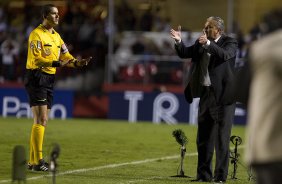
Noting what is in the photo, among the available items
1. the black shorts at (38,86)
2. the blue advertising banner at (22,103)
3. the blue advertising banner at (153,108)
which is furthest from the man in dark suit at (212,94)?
the blue advertising banner at (22,103)

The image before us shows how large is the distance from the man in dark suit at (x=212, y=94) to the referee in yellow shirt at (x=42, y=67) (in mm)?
1874

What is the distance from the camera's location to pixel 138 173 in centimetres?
1228

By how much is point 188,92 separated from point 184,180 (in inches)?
44.5

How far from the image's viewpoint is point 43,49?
12.5 meters

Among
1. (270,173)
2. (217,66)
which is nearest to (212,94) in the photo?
(217,66)

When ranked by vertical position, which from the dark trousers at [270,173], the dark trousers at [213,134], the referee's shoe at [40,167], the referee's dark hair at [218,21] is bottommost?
the referee's shoe at [40,167]

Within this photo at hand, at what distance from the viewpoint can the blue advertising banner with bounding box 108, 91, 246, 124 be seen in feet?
78.7

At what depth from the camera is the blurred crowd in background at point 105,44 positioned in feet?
80.0

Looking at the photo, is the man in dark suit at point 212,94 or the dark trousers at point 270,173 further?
the man in dark suit at point 212,94

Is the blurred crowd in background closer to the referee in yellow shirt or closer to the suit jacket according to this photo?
the referee in yellow shirt

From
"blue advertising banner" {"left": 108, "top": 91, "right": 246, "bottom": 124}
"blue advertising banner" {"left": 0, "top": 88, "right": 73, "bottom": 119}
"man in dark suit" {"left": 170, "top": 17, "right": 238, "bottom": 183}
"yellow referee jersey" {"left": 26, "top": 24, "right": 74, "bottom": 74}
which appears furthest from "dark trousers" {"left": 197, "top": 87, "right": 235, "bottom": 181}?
"blue advertising banner" {"left": 0, "top": 88, "right": 73, "bottom": 119}

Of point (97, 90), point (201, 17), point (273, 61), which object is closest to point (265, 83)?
point (273, 61)

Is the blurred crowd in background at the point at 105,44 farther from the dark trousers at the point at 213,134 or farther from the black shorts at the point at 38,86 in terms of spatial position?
the dark trousers at the point at 213,134

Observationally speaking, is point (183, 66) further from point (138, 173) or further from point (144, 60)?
point (138, 173)
